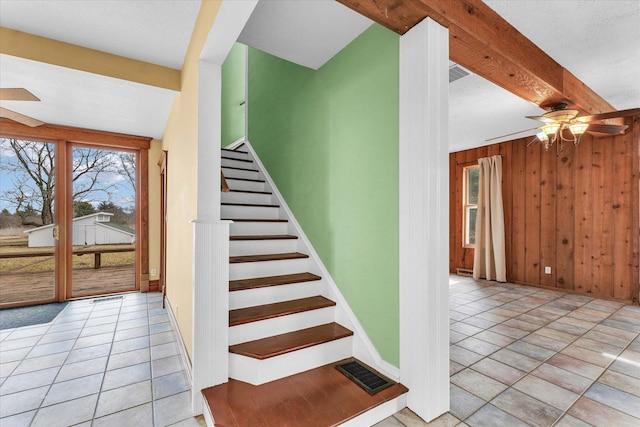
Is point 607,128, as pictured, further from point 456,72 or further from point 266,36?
point 266,36

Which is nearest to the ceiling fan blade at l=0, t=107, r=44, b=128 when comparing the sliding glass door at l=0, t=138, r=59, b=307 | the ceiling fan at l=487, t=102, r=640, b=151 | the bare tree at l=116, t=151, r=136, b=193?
the sliding glass door at l=0, t=138, r=59, b=307

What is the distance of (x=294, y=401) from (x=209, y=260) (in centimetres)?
99

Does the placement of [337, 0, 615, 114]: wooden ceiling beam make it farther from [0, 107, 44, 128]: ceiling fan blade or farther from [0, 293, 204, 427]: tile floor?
[0, 107, 44, 128]: ceiling fan blade

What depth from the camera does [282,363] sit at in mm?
2031

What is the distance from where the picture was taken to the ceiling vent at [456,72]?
283cm

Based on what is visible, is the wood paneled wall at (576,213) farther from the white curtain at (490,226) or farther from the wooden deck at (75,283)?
the wooden deck at (75,283)

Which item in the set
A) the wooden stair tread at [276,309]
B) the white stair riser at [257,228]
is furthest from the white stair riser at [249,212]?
the wooden stair tread at [276,309]

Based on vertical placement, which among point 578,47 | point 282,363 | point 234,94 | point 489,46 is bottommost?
point 282,363

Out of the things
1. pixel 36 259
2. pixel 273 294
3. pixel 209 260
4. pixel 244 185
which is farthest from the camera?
pixel 36 259

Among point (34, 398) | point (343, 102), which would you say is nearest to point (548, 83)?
point (343, 102)

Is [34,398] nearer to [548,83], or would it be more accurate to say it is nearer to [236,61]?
[548,83]

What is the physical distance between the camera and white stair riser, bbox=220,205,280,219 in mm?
3295

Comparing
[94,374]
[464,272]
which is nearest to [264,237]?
[94,374]

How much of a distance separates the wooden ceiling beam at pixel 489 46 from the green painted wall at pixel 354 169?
369 millimetres
